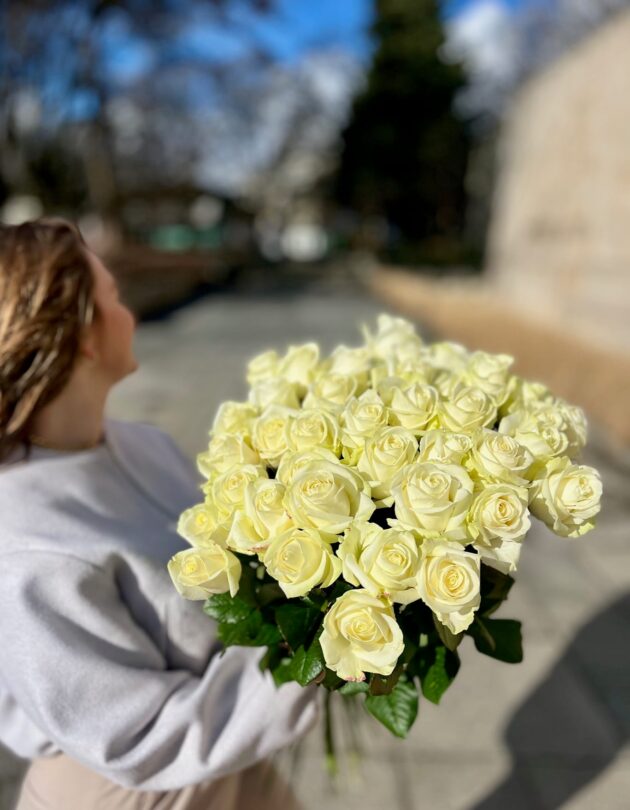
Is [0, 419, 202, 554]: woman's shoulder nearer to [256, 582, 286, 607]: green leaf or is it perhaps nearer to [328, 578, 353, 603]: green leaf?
[256, 582, 286, 607]: green leaf

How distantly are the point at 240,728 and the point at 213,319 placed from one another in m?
16.4

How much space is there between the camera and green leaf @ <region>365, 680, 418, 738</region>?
1.22 meters

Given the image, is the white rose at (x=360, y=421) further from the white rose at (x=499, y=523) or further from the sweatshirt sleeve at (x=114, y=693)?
the sweatshirt sleeve at (x=114, y=693)

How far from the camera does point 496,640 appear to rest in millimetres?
1283

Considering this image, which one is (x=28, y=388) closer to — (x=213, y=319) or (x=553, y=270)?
(x=553, y=270)

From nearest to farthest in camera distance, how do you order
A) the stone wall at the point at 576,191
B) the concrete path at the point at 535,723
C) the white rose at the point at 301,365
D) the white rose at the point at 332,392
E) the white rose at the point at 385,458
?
the white rose at the point at 385,458 → the white rose at the point at 332,392 → the white rose at the point at 301,365 → the concrete path at the point at 535,723 → the stone wall at the point at 576,191

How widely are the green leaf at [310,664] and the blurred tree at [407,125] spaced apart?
35595mm

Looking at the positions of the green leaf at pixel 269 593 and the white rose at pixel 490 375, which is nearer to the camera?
the green leaf at pixel 269 593

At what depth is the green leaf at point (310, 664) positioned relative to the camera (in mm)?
1092

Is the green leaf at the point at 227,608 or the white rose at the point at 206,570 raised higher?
the white rose at the point at 206,570

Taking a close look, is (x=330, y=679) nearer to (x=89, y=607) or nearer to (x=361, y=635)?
(x=361, y=635)

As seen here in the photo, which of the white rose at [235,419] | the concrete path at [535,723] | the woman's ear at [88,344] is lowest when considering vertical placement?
the concrete path at [535,723]

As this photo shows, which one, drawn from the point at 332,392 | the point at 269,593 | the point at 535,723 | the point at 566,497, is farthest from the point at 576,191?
the point at 269,593

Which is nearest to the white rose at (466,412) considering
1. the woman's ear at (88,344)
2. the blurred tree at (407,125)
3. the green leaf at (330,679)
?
the green leaf at (330,679)
